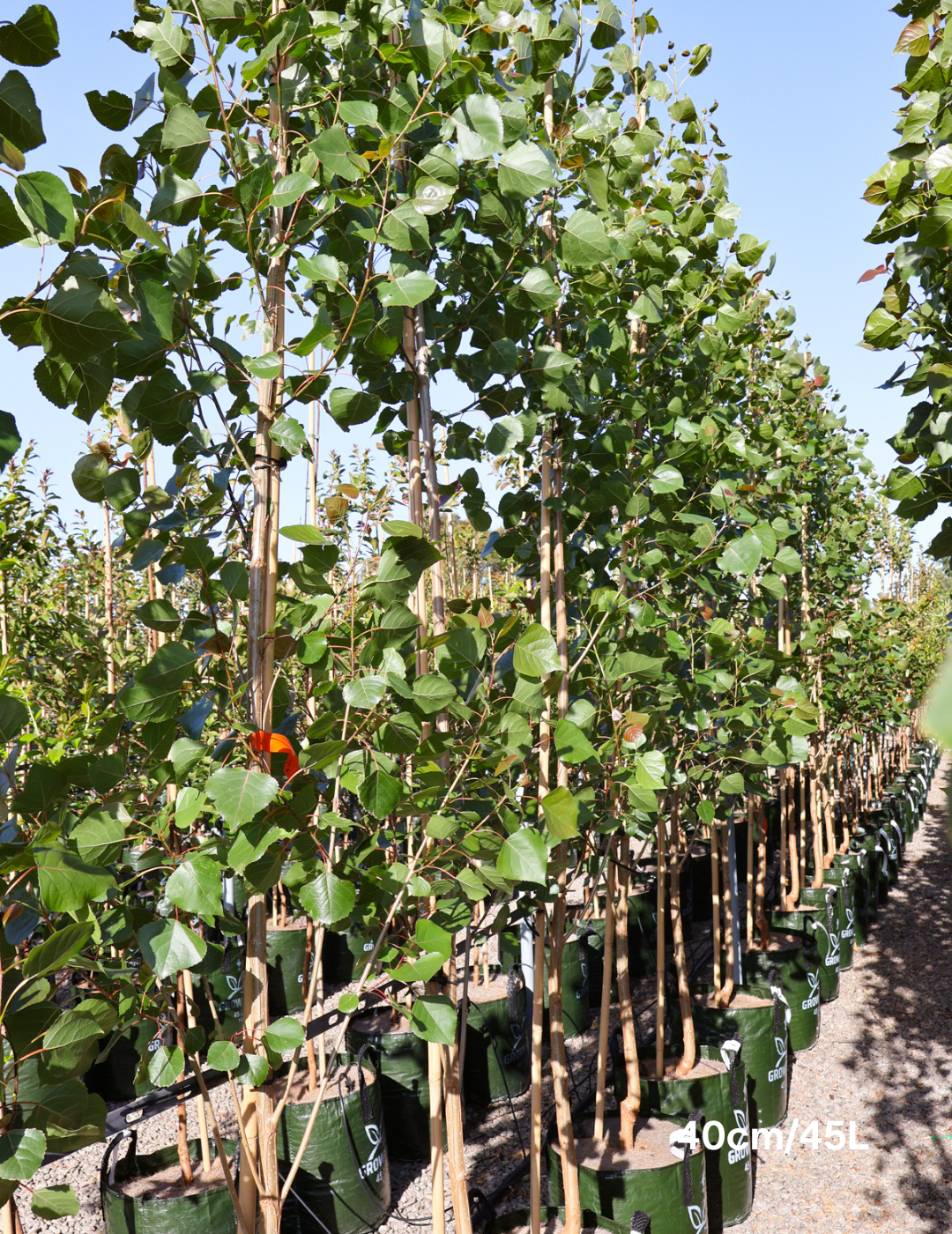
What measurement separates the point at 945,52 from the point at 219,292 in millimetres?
→ 1434

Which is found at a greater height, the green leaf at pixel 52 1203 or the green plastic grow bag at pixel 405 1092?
the green leaf at pixel 52 1203

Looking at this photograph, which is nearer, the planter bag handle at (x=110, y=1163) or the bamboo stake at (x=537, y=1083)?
the bamboo stake at (x=537, y=1083)

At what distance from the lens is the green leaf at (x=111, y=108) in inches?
50.0

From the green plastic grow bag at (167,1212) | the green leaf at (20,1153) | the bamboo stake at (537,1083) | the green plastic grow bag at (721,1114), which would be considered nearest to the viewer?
the green leaf at (20,1153)

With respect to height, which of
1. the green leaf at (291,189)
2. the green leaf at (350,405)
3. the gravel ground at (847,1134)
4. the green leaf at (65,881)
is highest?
the green leaf at (291,189)

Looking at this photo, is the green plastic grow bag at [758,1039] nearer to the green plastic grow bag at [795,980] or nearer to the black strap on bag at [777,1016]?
the black strap on bag at [777,1016]

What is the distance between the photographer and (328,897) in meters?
1.24

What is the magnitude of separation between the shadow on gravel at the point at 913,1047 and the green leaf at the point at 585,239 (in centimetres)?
141

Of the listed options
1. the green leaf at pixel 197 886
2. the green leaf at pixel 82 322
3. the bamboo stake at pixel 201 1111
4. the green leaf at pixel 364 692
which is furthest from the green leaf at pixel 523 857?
the bamboo stake at pixel 201 1111

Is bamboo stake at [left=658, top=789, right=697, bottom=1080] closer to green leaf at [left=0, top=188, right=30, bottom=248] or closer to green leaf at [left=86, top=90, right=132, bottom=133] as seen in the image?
green leaf at [left=86, top=90, right=132, bottom=133]

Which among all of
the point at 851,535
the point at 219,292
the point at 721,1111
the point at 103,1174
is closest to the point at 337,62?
the point at 219,292

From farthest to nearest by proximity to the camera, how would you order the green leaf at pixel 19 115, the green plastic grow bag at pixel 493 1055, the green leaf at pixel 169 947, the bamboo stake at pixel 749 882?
the bamboo stake at pixel 749 882, the green plastic grow bag at pixel 493 1055, the green leaf at pixel 169 947, the green leaf at pixel 19 115

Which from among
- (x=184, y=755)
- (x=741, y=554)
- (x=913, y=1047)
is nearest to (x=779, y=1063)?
(x=913, y=1047)

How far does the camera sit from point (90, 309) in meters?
0.80
